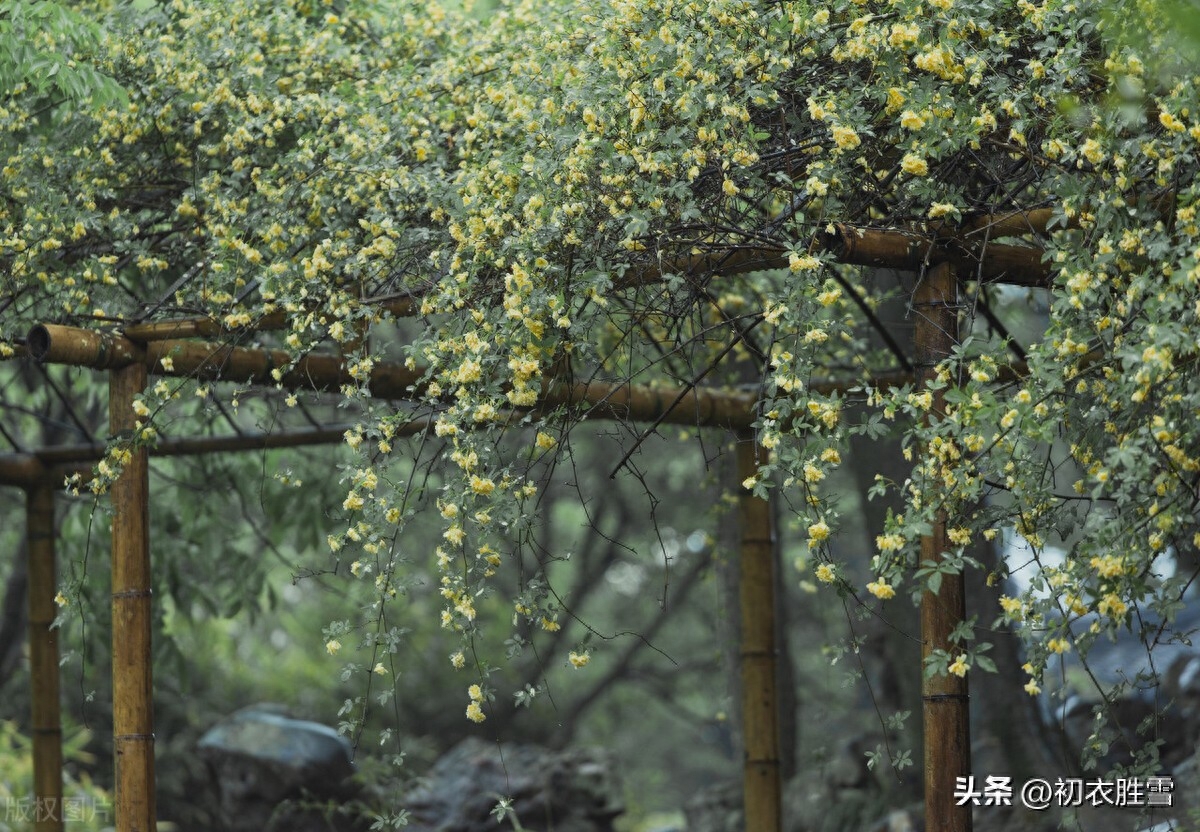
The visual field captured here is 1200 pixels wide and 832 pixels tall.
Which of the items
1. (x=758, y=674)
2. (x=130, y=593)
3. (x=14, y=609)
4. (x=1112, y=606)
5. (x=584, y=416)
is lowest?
(x=1112, y=606)

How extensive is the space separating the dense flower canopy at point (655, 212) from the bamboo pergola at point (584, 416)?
7 cm

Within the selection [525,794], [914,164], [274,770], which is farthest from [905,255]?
[274,770]

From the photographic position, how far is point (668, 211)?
3.02 meters

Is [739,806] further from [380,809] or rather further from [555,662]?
[555,662]

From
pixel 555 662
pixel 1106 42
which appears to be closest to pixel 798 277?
pixel 1106 42

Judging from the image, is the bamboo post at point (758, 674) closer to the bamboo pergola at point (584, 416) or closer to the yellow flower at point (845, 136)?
the bamboo pergola at point (584, 416)

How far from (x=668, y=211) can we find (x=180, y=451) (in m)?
2.69

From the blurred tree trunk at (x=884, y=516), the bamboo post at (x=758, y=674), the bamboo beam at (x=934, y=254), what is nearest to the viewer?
the bamboo beam at (x=934, y=254)

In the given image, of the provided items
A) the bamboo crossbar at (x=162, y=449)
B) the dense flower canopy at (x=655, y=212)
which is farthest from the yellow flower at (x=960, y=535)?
the bamboo crossbar at (x=162, y=449)

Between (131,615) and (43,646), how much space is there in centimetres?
190

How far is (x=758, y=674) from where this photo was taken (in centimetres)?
492

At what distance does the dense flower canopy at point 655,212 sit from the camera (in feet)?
8.22

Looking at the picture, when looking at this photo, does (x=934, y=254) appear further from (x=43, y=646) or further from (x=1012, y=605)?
(x=43, y=646)

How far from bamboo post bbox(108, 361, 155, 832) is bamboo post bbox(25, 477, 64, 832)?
5.78 feet
